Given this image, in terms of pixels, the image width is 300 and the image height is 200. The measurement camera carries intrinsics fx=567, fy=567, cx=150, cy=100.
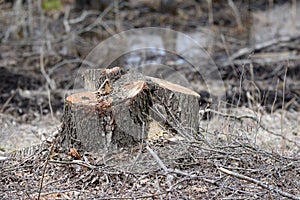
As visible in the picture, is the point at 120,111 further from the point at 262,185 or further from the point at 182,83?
the point at 182,83

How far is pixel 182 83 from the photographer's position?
486 centimetres

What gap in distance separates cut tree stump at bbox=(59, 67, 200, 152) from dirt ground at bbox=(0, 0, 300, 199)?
10cm

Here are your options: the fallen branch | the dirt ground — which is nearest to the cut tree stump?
the dirt ground

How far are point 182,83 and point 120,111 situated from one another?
4.12ft

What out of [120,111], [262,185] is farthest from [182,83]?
[262,185]

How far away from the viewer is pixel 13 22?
834cm

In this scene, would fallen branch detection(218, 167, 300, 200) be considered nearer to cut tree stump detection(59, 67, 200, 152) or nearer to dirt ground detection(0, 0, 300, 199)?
dirt ground detection(0, 0, 300, 199)

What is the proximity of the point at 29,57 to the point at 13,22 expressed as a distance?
2.72ft

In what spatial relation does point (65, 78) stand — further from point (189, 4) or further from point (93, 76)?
point (189, 4)

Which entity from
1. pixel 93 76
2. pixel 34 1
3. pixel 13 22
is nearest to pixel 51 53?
pixel 13 22

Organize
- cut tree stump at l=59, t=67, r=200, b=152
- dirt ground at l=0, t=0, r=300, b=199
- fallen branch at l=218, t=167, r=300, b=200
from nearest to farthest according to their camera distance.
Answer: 1. fallen branch at l=218, t=167, r=300, b=200
2. dirt ground at l=0, t=0, r=300, b=199
3. cut tree stump at l=59, t=67, r=200, b=152

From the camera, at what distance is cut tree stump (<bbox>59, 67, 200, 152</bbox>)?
3717mm

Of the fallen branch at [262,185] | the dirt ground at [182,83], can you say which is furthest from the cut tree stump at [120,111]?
the fallen branch at [262,185]

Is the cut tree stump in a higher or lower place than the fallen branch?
higher
